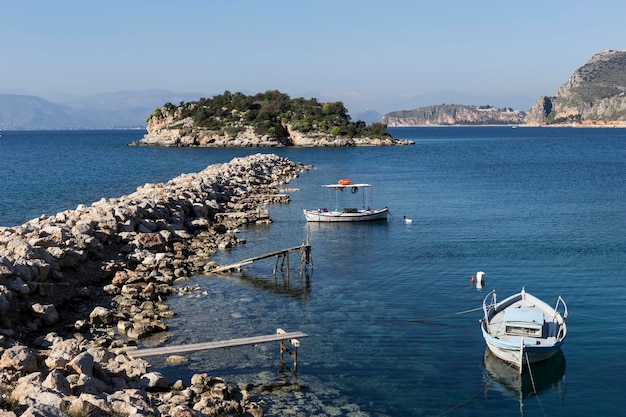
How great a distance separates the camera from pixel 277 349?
906 inches

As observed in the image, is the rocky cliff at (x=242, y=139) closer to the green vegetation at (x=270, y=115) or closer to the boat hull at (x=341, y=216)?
the green vegetation at (x=270, y=115)

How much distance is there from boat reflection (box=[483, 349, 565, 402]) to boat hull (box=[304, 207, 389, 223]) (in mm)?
27480

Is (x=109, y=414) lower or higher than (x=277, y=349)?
higher

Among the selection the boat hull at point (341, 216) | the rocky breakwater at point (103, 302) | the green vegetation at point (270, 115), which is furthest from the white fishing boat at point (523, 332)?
the green vegetation at point (270, 115)

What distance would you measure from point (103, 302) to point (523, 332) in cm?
1704

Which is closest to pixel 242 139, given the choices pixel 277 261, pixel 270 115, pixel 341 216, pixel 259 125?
pixel 259 125

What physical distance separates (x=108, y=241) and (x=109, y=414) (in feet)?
72.2

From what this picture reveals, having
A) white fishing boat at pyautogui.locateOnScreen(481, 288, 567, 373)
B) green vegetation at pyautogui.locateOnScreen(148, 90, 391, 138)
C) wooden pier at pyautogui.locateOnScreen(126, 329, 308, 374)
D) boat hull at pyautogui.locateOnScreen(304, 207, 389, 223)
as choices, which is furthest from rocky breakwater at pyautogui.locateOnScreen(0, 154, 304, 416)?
green vegetation at pyautogui.locateOnScreen(148, 90, 391, 138)

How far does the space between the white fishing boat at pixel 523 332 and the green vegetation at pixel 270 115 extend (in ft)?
442

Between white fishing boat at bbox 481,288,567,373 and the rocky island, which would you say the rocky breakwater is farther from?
Answer: the rocky island

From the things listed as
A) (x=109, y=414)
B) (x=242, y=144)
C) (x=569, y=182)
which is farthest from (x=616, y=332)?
(x=242, y=144)

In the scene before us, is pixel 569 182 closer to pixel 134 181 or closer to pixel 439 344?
pixel 134 181

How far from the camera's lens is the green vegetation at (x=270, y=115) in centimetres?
16250

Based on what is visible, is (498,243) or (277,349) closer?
(277,349)
